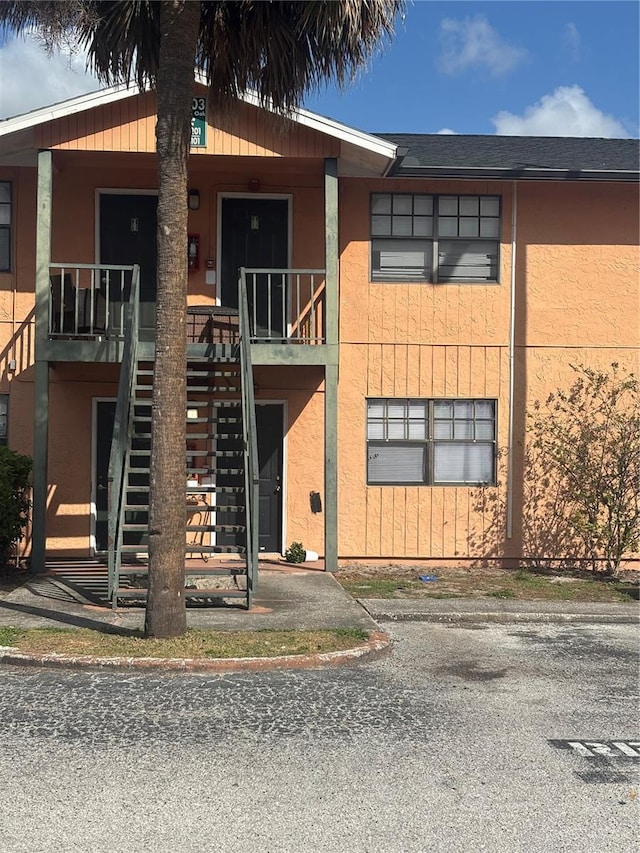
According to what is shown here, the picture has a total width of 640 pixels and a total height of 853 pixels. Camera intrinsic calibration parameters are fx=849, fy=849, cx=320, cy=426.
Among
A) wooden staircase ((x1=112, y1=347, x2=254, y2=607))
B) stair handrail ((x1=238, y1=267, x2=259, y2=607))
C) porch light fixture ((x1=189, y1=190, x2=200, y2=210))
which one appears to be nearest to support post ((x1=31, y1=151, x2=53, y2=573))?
wooden staircase ((x1=112, y1=347, x2=254, y2=607))

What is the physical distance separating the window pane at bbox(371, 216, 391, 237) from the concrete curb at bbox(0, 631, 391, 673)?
711 centimetres

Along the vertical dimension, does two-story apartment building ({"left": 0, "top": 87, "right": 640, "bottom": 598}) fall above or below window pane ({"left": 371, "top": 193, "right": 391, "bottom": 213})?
below

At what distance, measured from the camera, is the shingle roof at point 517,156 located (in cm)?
1168

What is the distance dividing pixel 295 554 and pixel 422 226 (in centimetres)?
504

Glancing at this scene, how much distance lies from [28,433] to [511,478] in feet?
22.6

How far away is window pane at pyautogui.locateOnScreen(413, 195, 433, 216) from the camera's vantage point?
12.3 meters

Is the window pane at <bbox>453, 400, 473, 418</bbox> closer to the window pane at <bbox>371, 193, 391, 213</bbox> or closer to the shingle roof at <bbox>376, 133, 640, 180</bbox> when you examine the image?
the window pane at <bbox>371, 193, 391, 213</bbox>

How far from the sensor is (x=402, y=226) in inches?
484

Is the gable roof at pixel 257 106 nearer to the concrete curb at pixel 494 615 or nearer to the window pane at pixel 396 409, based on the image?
the window pane at pixel 396 409

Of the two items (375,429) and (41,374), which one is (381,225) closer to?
(375,429)

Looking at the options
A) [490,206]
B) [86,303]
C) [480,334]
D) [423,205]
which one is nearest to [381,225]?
[423,205]

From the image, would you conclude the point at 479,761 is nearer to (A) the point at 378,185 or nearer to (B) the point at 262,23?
(B) the point at 262,23

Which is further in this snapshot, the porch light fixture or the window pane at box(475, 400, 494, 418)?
the window pane at box(475, 400, 494, 418)

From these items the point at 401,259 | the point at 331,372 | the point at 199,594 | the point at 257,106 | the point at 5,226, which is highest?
the point at 257,106
